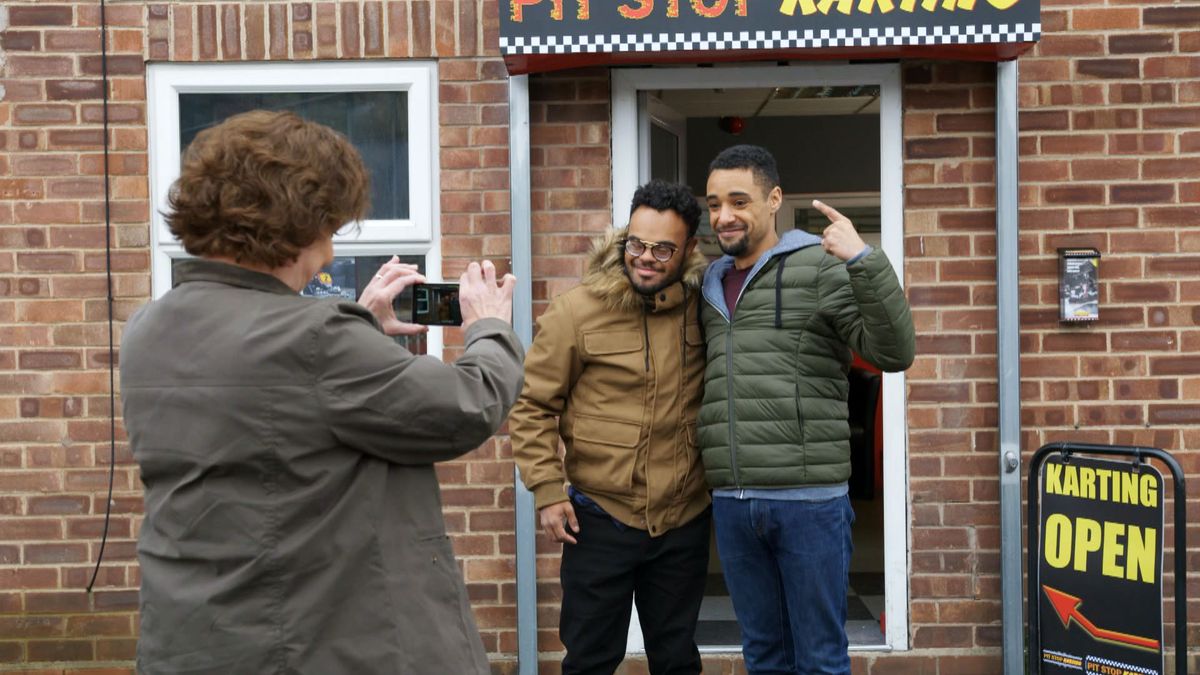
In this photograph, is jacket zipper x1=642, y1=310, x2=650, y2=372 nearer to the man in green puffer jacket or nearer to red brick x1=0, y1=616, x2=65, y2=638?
the man in green puffer jacket

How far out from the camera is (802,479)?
3.55 metres

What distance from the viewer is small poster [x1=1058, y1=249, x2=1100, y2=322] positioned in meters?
4.71

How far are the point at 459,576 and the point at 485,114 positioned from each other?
294cm

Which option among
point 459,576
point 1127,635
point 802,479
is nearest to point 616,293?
point 802,479

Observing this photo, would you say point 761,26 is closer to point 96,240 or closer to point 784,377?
point 784,377

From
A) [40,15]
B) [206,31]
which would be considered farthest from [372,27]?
[40,15]

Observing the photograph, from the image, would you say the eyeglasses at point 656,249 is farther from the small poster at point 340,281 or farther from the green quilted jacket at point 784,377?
the small poster at point 340,281

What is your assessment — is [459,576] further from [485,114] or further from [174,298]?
[485,114]

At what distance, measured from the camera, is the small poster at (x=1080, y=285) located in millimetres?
4715

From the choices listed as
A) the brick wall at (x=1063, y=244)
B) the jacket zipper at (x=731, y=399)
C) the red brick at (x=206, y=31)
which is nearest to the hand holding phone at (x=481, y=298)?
the jacket zipper at (x=731, y=399)

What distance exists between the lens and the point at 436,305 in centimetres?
257

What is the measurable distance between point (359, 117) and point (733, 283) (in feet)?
6.27

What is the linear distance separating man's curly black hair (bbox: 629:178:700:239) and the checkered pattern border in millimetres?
929

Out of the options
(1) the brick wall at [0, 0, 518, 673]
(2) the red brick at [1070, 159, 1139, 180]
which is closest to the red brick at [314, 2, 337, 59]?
(1) the brick wall at [0, 0, 518, 673]
